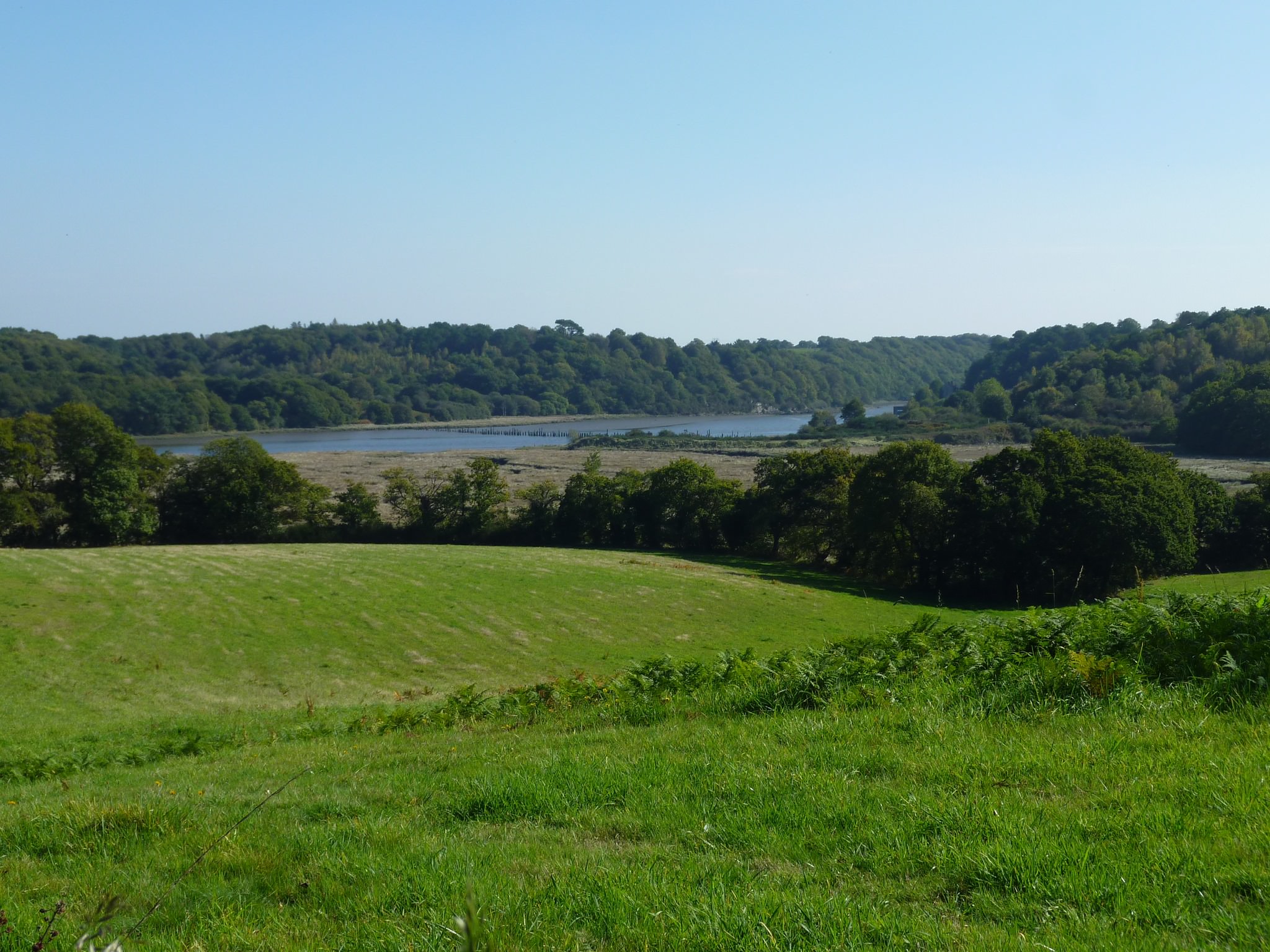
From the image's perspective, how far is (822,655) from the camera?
10.8m

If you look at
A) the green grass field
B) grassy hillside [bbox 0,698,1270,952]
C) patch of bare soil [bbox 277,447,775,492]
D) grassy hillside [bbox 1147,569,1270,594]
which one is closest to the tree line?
grassy hillside [bbox 1147,569,1270,594]

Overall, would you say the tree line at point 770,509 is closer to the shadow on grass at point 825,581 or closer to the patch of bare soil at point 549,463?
the shadow on grass at point 825,581

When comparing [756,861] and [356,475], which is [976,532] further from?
[356,475]

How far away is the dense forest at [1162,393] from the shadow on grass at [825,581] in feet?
272

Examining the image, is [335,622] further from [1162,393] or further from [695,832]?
[1162,393]

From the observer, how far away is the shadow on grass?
46469 millimetres

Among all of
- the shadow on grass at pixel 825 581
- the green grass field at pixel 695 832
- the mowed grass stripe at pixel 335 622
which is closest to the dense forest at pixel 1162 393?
the shadow on grass at pixel 825 581

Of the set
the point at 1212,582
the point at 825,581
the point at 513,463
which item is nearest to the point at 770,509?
the point at 825,581

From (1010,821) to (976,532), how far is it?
45.6 m

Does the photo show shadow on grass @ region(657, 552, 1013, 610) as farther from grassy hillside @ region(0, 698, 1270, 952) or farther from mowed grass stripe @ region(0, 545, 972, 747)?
grassy hillside @ region(0, 698, 1270, 952)

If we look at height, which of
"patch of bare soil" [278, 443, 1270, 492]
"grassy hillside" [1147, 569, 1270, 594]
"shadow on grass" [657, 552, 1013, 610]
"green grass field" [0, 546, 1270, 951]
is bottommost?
"shadow on grass" [657, 552, 1013, 610]

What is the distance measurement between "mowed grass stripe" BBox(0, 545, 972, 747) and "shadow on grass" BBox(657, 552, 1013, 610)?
1.70ft

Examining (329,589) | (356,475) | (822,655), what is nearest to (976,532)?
(329,589)

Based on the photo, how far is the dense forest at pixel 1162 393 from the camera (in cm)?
11350
